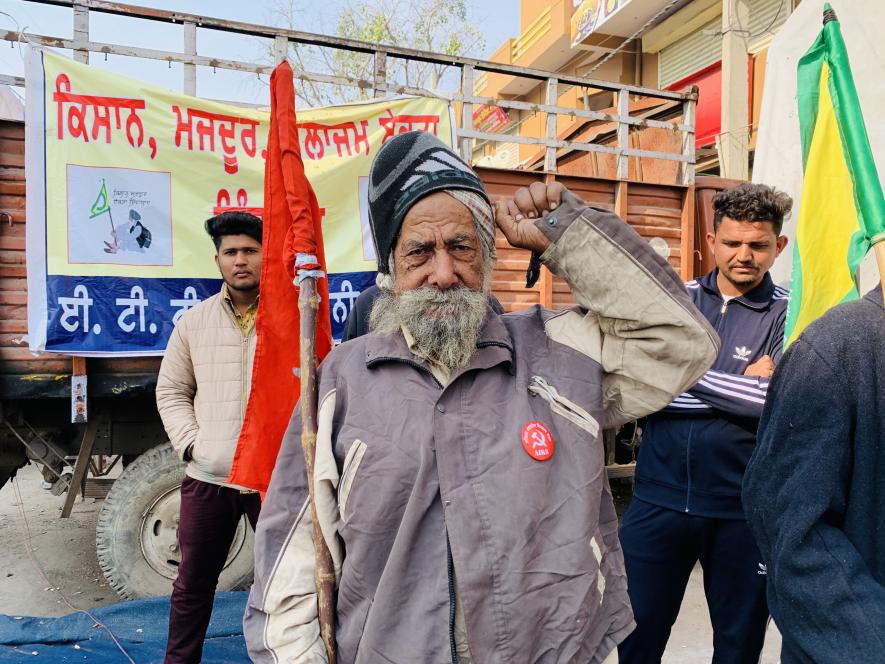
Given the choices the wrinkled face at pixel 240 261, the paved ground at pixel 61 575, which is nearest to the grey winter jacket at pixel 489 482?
the wrinkled face at pixel 240 261

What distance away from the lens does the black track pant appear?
2.16 m

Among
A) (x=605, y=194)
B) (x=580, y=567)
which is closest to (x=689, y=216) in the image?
(x=605, y=194)

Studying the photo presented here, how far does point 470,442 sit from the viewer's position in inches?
51.1

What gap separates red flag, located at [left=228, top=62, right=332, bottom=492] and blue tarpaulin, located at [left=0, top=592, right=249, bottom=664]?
5.74 feet

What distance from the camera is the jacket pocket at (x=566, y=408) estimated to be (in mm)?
1349

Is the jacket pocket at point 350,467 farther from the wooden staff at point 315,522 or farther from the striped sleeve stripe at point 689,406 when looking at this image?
the striped sleeve stripe at point 689,406

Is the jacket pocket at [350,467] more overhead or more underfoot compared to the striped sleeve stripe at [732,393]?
more underfoot

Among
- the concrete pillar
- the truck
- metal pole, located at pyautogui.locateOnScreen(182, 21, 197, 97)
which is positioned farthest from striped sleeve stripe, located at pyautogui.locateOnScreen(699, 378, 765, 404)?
the concrete pillar

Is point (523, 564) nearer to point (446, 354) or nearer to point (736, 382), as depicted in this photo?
point (446, 354)

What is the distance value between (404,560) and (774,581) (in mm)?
715

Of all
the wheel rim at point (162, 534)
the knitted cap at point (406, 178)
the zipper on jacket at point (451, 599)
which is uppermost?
the knitted cap at point (406, 178)

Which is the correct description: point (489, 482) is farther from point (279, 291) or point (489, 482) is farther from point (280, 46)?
point (280, 46)

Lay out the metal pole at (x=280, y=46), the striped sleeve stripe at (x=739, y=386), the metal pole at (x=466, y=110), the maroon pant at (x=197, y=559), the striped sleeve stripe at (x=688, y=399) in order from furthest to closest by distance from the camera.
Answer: the metal pole at (x=466, y=110) → the metal pole at (x=280, y=46) → the maroon pant at (x=197, y=559) → the striped sleeve stripe at (x=688, y=399) → the striped sleeve stripe at (x=739, y=386)

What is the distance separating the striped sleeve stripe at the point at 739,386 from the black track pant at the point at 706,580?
448 mm
